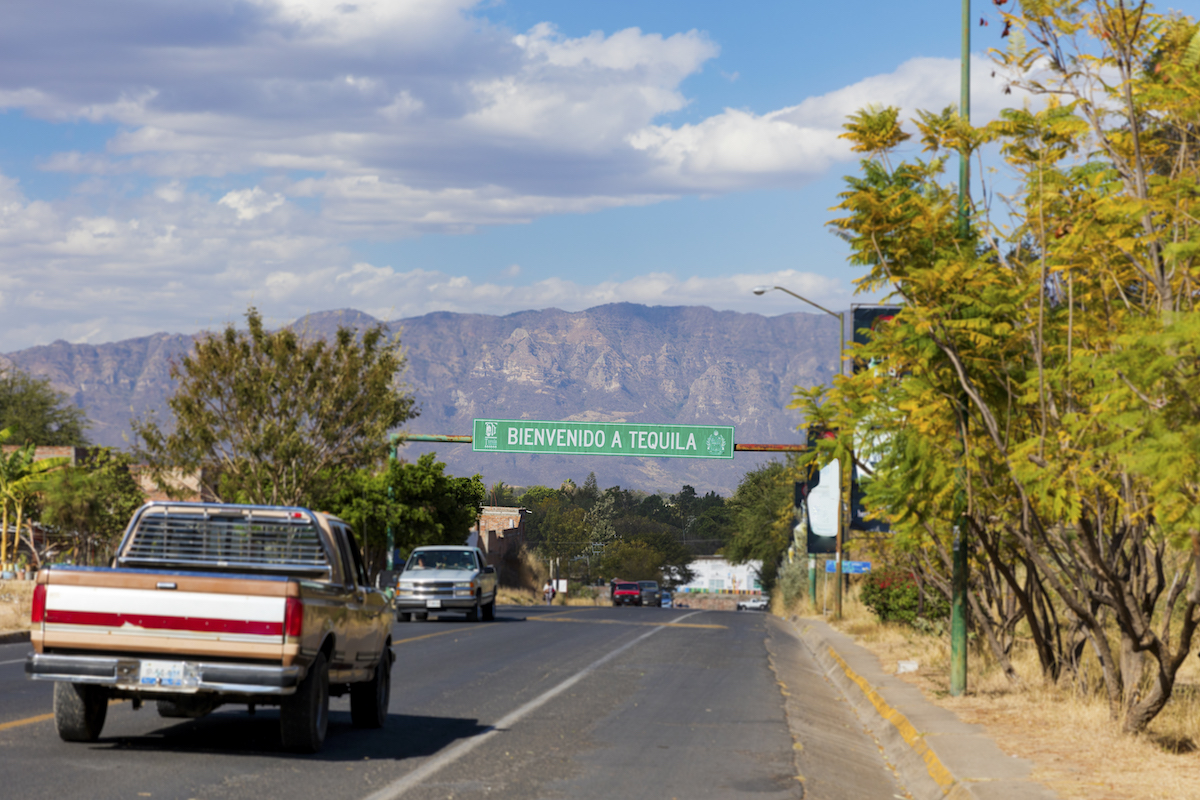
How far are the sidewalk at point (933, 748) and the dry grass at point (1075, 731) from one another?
0.61 feet

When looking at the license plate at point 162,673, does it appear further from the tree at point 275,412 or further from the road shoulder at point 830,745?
the tree at point 275,412

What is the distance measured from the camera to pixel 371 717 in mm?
11898

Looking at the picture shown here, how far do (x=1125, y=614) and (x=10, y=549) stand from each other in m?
54.5

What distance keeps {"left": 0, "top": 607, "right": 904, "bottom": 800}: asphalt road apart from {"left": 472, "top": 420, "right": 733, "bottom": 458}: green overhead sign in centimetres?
3020

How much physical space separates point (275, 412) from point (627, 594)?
1656 inches

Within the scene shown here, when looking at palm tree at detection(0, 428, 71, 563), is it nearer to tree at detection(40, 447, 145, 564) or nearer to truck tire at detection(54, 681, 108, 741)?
tree at detection(40, 447, 145, 564)

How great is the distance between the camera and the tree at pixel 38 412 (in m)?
78.9

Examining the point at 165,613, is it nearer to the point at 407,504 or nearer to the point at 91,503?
the point at 407,504

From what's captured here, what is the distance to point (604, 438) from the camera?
4988cm

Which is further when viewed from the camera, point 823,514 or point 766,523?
point 766,523

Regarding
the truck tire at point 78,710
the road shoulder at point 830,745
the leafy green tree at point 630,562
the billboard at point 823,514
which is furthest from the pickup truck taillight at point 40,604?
the leafy green tree at point 630,562

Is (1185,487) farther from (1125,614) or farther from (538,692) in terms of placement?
(538,692)

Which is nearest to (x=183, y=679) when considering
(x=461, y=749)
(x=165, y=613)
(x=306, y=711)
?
(x=165, y=613)

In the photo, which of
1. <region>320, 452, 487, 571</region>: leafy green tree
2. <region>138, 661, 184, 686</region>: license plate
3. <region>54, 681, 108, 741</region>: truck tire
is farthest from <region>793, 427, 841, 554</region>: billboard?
<region>138, 661, 184, 686</region>: license plate
